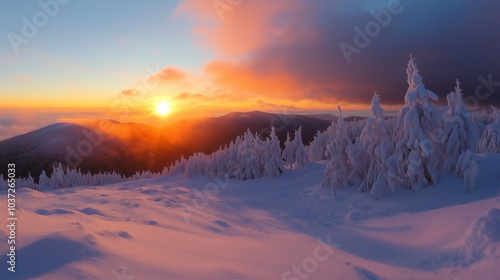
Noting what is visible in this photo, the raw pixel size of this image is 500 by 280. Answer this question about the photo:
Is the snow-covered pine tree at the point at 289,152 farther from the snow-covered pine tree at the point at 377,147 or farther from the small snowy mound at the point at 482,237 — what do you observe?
the small snowy mound at the point at 482,237

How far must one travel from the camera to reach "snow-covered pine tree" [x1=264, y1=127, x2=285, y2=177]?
33.3 m

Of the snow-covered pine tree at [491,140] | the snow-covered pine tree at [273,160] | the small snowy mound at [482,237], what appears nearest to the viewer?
the small snowy mound at [482,237]

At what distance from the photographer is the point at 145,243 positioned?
6.63m

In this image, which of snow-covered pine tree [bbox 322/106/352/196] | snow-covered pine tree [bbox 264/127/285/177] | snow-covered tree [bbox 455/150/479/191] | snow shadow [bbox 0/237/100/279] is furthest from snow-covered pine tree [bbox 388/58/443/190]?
snow shadow [bbox 0/237/100/279]

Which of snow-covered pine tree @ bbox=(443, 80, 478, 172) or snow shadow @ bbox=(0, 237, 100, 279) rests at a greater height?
snow-covered pine tree @ bbox=(443, 80, 478, 172)

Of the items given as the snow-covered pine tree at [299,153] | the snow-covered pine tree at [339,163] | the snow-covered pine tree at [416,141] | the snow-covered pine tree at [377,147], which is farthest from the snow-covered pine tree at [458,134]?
the snow-covered pine tree at [299,153]

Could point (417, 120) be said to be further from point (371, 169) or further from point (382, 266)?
point (382, 266)

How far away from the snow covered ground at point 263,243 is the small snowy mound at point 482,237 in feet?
0.09

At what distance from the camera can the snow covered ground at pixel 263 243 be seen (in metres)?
4.99

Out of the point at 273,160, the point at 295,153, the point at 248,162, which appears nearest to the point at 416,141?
the point at 273,160

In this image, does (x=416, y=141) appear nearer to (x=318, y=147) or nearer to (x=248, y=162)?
(x=248, y=162)

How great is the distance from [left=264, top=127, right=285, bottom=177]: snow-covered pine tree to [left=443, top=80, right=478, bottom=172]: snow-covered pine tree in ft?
57.7

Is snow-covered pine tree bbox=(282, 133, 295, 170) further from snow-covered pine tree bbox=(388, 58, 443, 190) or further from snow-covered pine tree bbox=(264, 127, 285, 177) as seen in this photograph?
snow-covered pine tree bbox=(388, 58, 443, 190)

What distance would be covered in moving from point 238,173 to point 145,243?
101 feet
